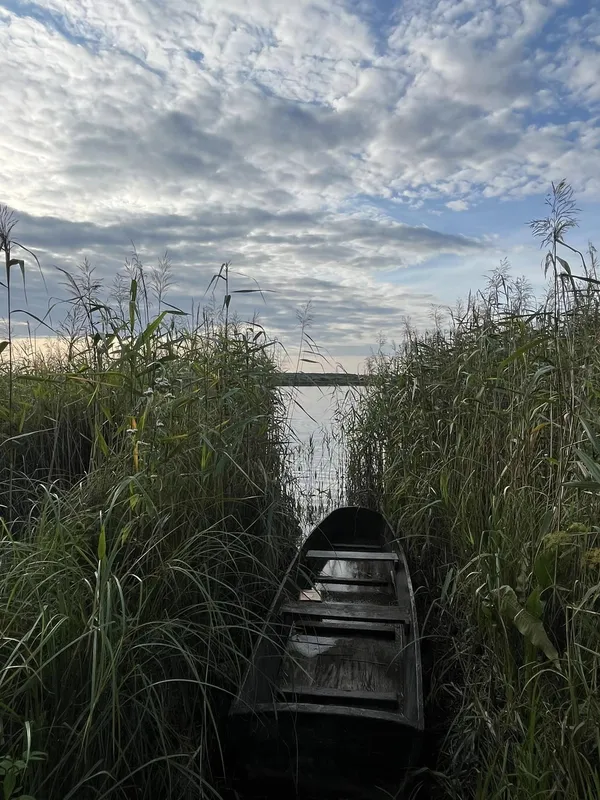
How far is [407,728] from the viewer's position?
7.36ft

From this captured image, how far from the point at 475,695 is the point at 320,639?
1.18 m

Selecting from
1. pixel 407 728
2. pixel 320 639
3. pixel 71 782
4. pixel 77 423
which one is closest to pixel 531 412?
pixel 407 728

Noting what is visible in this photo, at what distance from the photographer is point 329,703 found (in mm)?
2768

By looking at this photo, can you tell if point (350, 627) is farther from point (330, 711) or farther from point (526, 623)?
point (526, 623)

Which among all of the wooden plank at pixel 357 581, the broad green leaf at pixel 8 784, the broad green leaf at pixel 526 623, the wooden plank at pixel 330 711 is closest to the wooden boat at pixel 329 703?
the wooden plank at pixel 330 711

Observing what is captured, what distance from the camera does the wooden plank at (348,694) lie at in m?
2.67

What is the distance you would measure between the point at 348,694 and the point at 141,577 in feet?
3.58

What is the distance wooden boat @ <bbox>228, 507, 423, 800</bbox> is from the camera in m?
2.29

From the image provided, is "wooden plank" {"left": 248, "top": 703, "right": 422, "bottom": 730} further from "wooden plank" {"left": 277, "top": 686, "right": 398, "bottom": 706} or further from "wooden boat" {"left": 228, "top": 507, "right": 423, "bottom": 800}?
"wooden plank" {"left": 277, "top": 686, "right": 398, "bottom": 706}

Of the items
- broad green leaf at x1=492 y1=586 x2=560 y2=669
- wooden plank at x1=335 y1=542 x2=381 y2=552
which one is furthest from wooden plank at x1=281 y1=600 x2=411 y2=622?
wooden plank at x1=335 y1=542 x2=381 y2=552

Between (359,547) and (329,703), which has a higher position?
(359,547)

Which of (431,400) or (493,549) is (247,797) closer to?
(493,549)

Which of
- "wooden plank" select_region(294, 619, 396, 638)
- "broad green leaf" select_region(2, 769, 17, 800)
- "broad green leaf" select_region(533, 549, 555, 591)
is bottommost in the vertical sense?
"wooden plank" select_region(294, 619, 396, 638)

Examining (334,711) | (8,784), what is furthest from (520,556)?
(8,784)
